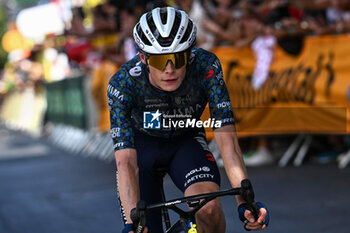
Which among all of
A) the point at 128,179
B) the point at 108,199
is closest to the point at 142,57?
the point at 128,179

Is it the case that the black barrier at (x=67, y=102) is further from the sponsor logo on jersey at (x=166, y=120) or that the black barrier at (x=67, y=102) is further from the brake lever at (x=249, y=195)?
the brake lever at (x=249, y=195)

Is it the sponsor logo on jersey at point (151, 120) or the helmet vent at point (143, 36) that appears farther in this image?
the sponsor logo on jersey at point (151, 120)

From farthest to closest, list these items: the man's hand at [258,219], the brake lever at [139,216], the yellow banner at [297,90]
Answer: the yellow banner at [297,90]
the man's hand at [258,219]
the brake lever at [139,216]

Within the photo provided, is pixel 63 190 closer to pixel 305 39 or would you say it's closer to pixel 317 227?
pixel 305 39

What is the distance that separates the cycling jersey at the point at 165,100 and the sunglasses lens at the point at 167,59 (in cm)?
19

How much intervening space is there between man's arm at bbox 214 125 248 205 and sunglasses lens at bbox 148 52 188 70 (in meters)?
0.47

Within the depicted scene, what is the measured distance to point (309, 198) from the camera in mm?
8352

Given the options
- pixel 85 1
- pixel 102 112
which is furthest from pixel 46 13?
pixel 102 112

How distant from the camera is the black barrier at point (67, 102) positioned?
53.4 feet

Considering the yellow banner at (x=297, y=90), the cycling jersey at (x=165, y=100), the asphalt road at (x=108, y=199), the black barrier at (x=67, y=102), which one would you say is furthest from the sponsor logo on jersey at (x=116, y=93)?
the black barrier at (x=67, y=102)

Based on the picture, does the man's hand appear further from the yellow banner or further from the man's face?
the yellow banner

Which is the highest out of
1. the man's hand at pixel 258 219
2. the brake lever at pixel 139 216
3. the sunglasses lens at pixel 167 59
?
the sunglasses lens at pixel 167 59

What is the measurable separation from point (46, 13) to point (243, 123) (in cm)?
2378

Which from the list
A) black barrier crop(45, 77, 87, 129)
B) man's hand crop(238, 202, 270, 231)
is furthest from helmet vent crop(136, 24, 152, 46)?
black barrier crop(45, 77, 87, 129)
